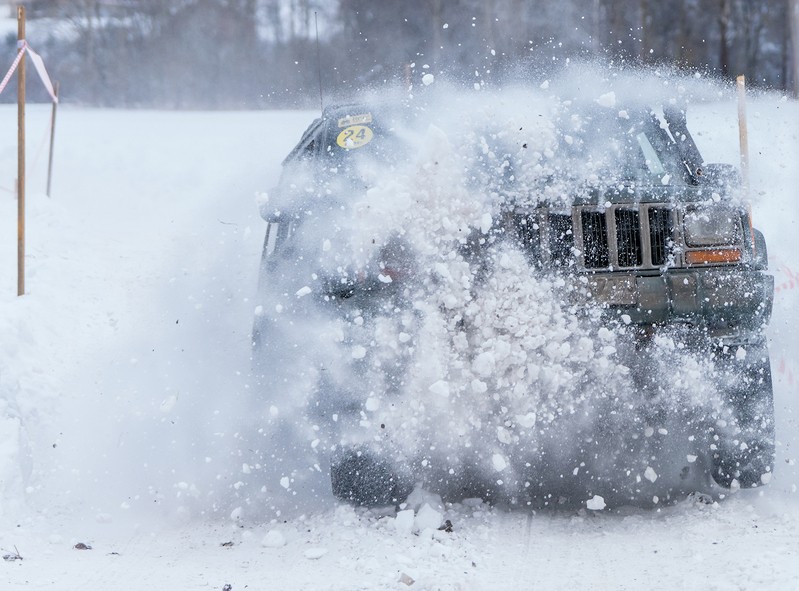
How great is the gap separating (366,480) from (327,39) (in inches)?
831

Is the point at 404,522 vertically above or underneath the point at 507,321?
underneath

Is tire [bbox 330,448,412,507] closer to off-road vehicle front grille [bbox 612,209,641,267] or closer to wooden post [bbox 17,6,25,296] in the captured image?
off-road vehicle front grille [bbox 612,209,641,267]

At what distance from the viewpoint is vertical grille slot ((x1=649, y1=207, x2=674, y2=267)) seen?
4328 mm

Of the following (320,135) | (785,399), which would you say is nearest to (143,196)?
(320,135)

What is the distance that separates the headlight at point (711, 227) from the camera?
4352 millimetres

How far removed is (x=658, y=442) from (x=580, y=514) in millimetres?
568

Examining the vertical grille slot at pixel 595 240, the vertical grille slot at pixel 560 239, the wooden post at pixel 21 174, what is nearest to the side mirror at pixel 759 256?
the vertical grille slot at pixel 595 240

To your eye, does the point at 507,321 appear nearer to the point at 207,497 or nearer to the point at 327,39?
the point at 207,497

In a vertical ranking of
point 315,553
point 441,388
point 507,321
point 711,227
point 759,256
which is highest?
point 711,227

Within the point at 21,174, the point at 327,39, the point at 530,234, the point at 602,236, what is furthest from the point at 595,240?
the point at 327,39

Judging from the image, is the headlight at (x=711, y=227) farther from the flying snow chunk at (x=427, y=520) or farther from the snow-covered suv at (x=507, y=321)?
the flying snow chunk at (x=427, y=520)

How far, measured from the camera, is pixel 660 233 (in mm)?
4348

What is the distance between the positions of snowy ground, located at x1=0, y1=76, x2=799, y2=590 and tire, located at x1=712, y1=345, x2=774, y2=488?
0.18 meters

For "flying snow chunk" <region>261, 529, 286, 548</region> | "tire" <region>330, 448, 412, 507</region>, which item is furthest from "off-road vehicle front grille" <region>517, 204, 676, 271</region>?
"flying snow chunk" <region>261, 529, 286, 548</region>
